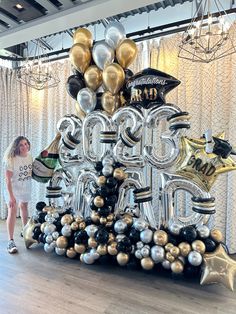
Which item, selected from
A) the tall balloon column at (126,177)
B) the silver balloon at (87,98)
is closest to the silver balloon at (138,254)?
the tall balloon column at (126,177)

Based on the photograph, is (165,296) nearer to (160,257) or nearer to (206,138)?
(160,257)

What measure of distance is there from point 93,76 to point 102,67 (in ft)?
0.43

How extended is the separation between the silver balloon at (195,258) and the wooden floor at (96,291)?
223mm

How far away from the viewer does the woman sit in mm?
→ 3291

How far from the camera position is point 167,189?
264 cm

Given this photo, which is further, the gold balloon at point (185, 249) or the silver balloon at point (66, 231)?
the silver balloon at point (66, 231)

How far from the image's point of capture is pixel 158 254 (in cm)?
244

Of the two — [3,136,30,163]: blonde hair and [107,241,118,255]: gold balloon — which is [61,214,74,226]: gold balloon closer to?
[107,241,118,255]: gold balloon

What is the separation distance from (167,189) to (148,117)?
27.8 inches

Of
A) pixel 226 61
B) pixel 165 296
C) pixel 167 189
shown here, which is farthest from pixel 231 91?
pixel 165 296

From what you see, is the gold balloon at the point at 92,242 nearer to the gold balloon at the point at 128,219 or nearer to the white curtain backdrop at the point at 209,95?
the gold balloon at the point at 128,219

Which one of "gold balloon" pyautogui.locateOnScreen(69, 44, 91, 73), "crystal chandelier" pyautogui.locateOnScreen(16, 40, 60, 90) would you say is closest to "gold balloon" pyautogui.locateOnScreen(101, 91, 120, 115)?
"gold balloon" pyautogui.locateOnScreen(69, 44, 91, 73)

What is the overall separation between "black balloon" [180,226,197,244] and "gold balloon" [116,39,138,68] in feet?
5.70

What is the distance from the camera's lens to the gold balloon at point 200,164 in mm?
2414
